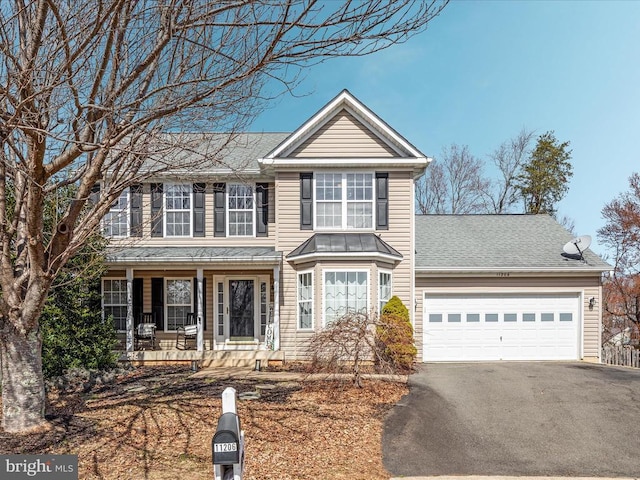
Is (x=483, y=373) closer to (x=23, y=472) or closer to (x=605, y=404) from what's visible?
(x=605, y=404)

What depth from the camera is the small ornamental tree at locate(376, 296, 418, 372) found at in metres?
10.8

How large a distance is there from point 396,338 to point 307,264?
358 cm

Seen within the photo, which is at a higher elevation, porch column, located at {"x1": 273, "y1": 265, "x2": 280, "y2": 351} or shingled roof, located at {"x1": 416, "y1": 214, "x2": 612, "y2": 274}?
shingled roof, located at {"x1": 416, "y1": 214, "x2": 612, "y2": 274}

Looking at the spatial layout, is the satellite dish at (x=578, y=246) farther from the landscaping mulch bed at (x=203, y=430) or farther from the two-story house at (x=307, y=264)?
the landscaping mulch bed at (x=203, y=430)

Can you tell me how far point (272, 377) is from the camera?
36.3ft

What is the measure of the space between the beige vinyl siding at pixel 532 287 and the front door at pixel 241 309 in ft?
17.3

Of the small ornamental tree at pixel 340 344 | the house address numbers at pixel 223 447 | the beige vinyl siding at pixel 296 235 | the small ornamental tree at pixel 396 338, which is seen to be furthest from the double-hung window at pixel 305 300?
the house address numbers at pixel 223 447

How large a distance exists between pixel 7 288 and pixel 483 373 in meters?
10.5

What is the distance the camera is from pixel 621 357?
590 inches

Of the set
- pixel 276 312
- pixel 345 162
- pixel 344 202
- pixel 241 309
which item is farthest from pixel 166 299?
pixel 345 162

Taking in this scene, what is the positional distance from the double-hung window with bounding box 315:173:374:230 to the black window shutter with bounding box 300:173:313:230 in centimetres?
18

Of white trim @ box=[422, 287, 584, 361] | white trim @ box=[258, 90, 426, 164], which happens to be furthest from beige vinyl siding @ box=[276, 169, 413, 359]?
white trim @ box=[422, 287, 584, 361]

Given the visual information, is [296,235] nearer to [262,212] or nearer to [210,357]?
[262,212]

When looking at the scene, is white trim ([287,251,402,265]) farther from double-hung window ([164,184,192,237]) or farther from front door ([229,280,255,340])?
double-hung window ([164,184,192,237])
